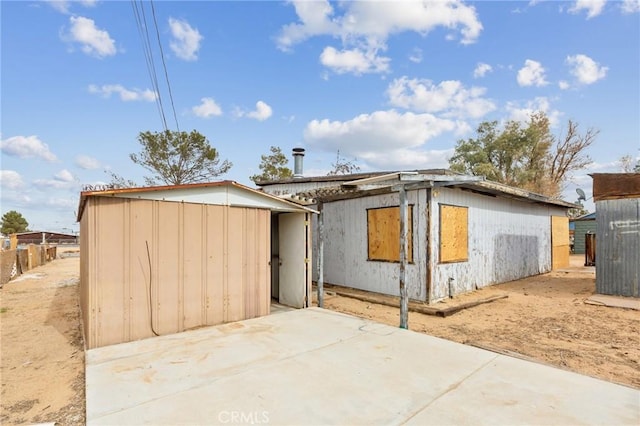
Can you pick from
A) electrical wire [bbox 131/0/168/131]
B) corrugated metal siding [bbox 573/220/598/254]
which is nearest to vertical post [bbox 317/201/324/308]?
electrical wire [bbox 131/0/168/131]

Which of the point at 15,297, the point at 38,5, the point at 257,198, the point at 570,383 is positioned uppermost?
the point at 38,5

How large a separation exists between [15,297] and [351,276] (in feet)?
31.4

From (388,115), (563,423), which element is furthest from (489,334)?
(388,115)

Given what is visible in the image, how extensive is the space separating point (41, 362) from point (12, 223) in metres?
63.9

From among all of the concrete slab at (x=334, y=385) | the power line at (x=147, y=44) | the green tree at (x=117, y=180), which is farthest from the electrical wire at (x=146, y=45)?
the green tree at (x=117, y=180)

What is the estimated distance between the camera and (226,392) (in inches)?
115

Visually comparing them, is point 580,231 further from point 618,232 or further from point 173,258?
point 173,258

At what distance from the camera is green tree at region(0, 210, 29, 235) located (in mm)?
49309

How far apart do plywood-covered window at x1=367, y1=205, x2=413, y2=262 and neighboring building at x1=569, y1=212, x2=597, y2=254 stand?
69.7 feet

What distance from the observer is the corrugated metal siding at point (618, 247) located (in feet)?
24.8

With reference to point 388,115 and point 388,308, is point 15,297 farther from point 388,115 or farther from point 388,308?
point 388,115

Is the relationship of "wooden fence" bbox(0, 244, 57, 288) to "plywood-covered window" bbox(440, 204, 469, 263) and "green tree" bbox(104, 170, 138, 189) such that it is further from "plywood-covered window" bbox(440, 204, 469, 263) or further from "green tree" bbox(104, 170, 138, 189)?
"plywood-covered window" bbox(440, 204, 469, 263)

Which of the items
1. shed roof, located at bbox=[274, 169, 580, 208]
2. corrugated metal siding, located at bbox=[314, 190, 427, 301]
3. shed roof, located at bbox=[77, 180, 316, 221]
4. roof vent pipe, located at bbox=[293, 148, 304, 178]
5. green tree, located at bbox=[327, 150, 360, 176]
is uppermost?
green tree, located at bbox=[327, 150, 360, 176]

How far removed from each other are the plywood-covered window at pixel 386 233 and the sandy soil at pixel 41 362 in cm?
617
